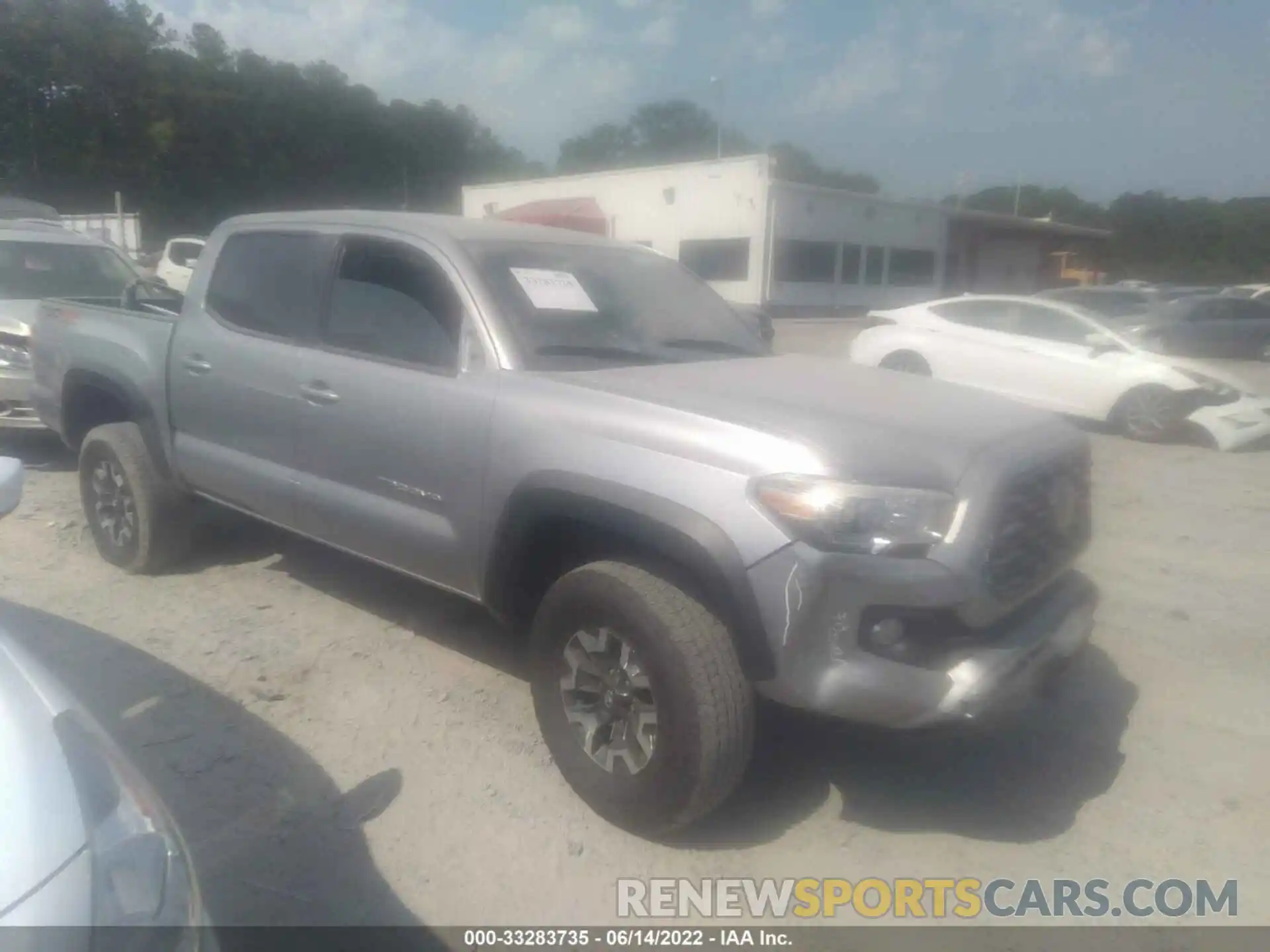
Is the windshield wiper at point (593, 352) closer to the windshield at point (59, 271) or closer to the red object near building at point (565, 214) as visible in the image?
the windshield at point (59, 271)

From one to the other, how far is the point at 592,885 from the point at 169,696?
2.03 meters

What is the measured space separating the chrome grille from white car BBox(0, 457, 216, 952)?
218 centimetres

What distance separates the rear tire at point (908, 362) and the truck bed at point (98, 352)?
786 cm

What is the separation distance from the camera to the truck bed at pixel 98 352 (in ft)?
16.0

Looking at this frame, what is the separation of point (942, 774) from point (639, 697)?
128 centimetres

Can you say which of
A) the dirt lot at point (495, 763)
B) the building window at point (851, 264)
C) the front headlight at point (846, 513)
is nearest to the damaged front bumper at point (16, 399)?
the dirt lot at point (495, 763)

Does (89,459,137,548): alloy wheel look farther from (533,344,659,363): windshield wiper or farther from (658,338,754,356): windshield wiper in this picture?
Answer: (658,338,754,356): windshield wiper

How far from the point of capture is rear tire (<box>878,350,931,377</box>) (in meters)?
10.9

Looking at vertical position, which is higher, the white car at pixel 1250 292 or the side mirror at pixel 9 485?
the white car at pixel 1250 292

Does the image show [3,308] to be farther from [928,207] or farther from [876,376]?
[928,207]

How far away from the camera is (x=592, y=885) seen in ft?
9.66

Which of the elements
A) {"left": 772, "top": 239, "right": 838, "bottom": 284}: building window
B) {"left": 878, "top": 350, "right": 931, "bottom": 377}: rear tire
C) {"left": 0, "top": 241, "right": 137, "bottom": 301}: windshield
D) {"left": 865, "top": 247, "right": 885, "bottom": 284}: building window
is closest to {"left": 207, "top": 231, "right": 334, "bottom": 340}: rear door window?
{"left": 0, "top": 241, "right": 137, "bottom": 301}: windshield

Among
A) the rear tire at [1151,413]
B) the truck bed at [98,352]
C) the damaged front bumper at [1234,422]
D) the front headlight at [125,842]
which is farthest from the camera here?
the rear tire at [1151,413]

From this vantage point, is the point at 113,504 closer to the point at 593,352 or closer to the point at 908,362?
the point at 593,352
